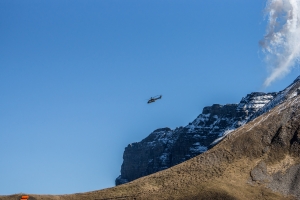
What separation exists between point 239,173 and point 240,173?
0.26 metres

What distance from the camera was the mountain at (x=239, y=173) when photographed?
13175 cm

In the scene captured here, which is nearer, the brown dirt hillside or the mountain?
the mountain

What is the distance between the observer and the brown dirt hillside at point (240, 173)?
13188 centimetres

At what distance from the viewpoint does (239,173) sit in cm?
14075

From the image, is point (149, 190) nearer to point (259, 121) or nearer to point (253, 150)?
point (253, 150)

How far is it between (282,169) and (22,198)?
222 ft

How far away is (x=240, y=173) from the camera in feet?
462

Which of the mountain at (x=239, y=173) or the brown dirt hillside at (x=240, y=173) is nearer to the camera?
the mountain at (x=239, y=173)

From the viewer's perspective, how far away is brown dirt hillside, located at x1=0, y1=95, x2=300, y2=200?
13188 cm

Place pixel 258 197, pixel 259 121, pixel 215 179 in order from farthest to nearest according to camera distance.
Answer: pixel 259 121
pixel 215 179
pixel 258 197

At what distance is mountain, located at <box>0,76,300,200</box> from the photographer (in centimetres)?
13175

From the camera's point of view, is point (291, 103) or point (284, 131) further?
point (291, 103)

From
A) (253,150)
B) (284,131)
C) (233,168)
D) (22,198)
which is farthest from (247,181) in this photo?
(22,198)

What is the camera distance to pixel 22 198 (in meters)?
133
